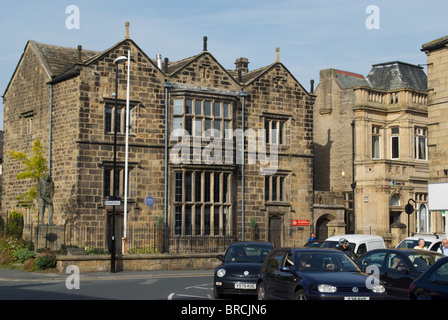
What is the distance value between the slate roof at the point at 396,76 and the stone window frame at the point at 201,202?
15.2 m

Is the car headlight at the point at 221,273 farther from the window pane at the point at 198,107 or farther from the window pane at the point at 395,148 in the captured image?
the window pane at the point at 395,148

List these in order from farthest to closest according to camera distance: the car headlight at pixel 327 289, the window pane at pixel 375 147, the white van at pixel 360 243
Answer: the window pane at pixel 375 147 < the white van at pixel 360 243 < the car headlight at pixel 327 289

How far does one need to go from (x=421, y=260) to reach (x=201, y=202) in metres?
19.2

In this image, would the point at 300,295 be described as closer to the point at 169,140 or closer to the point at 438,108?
the point at 438,108

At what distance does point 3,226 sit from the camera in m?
39.1

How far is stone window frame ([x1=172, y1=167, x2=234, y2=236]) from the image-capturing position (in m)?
35.0

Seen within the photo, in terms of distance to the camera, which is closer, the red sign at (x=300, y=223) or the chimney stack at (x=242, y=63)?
the red sign at (x=300, y=223)

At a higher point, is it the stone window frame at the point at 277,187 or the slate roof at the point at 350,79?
the slate roof at the point at 350,79

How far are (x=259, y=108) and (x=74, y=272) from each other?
49.5 feet

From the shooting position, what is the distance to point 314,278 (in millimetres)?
14422

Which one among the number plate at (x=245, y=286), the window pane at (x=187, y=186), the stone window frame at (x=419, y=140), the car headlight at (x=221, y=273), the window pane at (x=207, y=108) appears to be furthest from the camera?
the stone window frame at (x=419, y=140)

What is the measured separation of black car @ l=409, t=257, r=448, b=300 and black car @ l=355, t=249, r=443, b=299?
4.26 m

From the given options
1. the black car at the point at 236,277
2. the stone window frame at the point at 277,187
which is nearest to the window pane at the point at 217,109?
the stone window frame at the point at 277,187

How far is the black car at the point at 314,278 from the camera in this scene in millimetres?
14062
